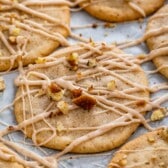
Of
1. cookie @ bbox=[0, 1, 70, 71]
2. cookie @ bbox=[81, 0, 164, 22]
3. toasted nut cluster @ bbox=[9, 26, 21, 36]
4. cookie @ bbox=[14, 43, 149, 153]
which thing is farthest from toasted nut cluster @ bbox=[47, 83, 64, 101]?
cookie @ bbox=[81, 0, 164, 22]

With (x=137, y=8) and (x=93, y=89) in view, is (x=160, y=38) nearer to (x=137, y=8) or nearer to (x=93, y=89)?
(x=137, y=8)

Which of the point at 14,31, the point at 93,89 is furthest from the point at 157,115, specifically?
the point at 14,31

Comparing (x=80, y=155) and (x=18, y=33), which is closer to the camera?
(x=80, y=155)

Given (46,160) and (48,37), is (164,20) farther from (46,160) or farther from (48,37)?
(46,160)

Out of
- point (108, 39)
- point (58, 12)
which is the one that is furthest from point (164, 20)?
point (58, 12)

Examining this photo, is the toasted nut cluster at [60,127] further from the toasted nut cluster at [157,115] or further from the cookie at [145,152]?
the toasted nut cluster at [157,115]

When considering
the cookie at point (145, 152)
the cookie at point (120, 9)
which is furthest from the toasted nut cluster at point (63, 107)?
the cookie at point (120, 9)

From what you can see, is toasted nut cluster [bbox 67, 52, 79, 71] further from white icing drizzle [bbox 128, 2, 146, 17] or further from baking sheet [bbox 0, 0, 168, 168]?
white icing drizzle [bbox 128, 2, 146, 17]
